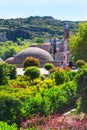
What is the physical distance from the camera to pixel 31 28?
534ft

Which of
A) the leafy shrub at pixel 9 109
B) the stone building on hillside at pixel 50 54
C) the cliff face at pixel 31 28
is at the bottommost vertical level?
the cliff face at pixel 31 28

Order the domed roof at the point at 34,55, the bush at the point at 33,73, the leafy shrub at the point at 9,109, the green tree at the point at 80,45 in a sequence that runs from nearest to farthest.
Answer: the leafy shrub at the point at 9,109
the bush at the point at 33,73
the green tree at the point at 80,45
the domed roof at the point at 34,55

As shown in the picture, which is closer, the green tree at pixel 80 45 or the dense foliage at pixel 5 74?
the dense foliage at pixel 5 74

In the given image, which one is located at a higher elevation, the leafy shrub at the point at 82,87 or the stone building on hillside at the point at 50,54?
the leafy shrub at the point at 82,87

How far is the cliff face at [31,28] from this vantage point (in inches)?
6156

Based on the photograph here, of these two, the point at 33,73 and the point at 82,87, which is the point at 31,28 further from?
the point at 82,87

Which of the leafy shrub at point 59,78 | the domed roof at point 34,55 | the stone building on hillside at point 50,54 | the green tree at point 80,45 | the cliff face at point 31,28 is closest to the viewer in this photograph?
the leafy shrub at point 59,78

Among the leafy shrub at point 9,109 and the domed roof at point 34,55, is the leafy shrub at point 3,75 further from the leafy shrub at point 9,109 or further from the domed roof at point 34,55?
the domed roof at point 34,55

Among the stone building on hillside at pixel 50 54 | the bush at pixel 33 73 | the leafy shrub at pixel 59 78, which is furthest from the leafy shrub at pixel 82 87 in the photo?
the stone building on hillside at pixel 50 54

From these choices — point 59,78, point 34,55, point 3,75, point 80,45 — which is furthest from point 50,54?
point 3,75

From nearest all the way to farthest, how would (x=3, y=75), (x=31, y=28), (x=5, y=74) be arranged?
(x=3, y=75) < (x=5, y=74) < (x=31, y=28)

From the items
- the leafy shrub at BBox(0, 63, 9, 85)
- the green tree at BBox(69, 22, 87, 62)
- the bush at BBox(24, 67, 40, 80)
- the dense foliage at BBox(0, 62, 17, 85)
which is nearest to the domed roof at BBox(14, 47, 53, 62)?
the green tree at BBox(69, 22, 87, 62)

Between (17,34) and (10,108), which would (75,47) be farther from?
(17,34)

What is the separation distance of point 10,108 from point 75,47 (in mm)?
41584
